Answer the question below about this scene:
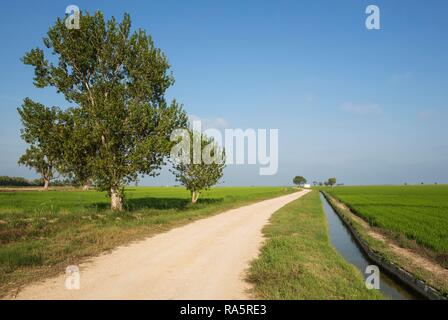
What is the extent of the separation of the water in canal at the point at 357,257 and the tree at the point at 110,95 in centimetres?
1438

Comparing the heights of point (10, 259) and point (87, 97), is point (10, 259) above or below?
below

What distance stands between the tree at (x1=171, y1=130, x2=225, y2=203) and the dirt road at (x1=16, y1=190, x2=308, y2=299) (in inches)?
783

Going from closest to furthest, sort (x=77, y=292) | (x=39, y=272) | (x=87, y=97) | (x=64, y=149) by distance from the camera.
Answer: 1. (x=77, y=292)
2. (x=39, y=272)
3. (x=64, y=149)
4. (x=87, y=97)

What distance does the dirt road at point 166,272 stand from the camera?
733cm

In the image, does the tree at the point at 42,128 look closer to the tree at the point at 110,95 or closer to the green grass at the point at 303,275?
the tree at the point at 110,95

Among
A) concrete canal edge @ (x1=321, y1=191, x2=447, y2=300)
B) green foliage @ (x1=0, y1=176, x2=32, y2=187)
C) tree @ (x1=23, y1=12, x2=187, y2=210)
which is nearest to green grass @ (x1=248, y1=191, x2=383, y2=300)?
concrete canal edge @ (x1=321, y1=191, x2=447, y2=300)

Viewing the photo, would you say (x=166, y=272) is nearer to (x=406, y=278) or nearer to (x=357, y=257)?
(x=406, y=278)

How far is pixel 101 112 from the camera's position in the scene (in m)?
22.1

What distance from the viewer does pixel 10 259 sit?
10.2m

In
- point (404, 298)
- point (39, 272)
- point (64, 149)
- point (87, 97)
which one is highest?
point (87, 97)

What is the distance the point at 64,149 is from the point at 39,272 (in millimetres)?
14779

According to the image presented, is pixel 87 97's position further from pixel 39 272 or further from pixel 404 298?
pixel 404 298

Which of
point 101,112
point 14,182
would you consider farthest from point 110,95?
point 14,182
